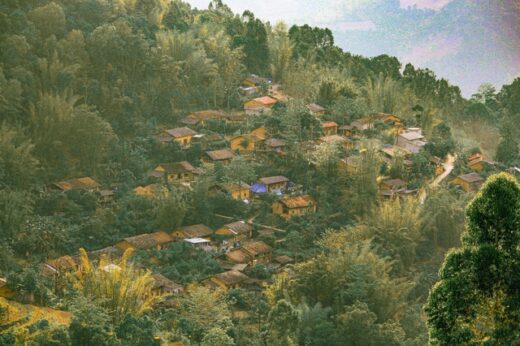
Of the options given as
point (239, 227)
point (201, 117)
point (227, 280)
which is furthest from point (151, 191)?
point (201, 117)

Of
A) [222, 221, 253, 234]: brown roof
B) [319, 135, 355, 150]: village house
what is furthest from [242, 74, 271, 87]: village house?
[222, 221, 253, 234]: brown roof

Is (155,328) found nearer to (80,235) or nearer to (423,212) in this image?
(80,235)

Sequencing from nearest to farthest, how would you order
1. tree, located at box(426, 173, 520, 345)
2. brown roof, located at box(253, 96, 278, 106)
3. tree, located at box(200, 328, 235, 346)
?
tree, located at box(426, 173, 520, 345) < tree, located at box(200, 328, 235, 346) < brown roof, located at box(253, 96, 278, 106)

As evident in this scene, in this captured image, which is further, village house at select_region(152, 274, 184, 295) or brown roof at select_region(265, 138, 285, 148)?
brown roof at select_region(265, 138, 285, 148)

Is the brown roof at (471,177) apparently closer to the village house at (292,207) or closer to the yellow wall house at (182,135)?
the village house at (292,207)

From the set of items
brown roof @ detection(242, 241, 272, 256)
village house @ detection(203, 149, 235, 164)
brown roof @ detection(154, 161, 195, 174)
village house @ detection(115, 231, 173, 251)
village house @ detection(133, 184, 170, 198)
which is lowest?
village house @ detection(115, 231, 173, 251)

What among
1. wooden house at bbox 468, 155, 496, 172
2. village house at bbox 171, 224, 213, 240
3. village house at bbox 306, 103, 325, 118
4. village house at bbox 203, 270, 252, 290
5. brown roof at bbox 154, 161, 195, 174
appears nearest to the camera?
village house at bbox 203, 270, 252, 290

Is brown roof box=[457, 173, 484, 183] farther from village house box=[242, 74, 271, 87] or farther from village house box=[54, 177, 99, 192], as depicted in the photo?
village house box=[54, 177, 99, 192]
